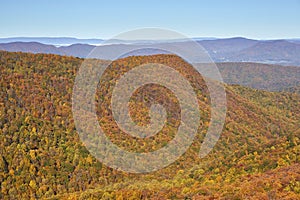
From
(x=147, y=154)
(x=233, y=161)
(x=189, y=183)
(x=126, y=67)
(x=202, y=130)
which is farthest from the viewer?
(x=126, y=67)

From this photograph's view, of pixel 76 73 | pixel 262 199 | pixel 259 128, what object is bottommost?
pixel 259 128

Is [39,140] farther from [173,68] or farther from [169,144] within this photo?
[173,68]

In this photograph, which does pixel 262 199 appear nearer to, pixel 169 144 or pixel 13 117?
pixel 169 144

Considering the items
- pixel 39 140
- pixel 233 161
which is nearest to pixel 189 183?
pixel 233 161

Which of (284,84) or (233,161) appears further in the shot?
(284,84)

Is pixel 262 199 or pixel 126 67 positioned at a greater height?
pixel 126 67

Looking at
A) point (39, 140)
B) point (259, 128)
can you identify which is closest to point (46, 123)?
point (39, 140)

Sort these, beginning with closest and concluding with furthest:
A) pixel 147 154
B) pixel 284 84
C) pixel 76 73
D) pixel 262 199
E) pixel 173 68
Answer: pixel 262 199 → pixel 147 154 → pixel 76 73 → pixel 173 68 → pixel 284 84
